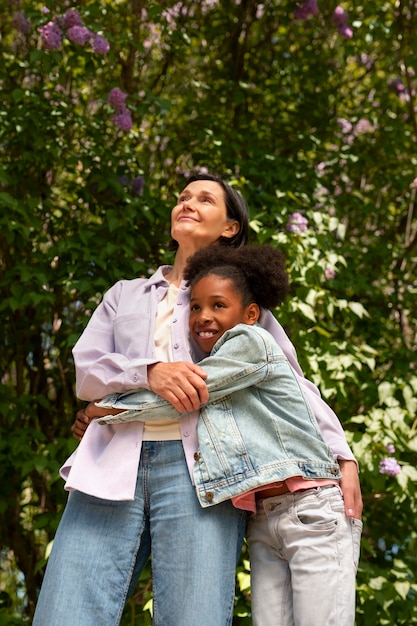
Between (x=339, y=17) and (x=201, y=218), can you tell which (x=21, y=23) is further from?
(x=201, y=218)

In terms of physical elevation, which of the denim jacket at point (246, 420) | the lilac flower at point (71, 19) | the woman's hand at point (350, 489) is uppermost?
the lilac flower at point (71, 19)

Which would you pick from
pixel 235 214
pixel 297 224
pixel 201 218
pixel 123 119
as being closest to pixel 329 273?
pixel 297 224

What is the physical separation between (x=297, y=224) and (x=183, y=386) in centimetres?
166

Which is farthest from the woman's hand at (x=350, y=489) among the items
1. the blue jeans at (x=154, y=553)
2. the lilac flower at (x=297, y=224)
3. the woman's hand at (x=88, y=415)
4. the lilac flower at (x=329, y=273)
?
the lilac flower at (x=329, y=273)

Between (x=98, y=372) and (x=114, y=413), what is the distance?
101 mm

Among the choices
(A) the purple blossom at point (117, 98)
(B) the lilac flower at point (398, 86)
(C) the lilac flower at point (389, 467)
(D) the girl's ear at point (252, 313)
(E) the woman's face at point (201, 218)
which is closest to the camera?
(D) the girl's ear at point (252, 313)

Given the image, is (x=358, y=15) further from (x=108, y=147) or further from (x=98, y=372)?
(x=98, y=372)

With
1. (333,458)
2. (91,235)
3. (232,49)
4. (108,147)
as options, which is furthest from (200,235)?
(232,49)

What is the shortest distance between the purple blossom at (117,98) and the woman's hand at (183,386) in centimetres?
193

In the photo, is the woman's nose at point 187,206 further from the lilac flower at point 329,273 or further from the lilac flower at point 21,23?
the lilac flower at point 21,23

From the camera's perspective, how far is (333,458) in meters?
1.89

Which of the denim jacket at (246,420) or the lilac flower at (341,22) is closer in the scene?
the denim jacket at (246,420)

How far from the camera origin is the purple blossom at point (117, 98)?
341 centimetres

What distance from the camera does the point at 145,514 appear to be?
182 centimetres
